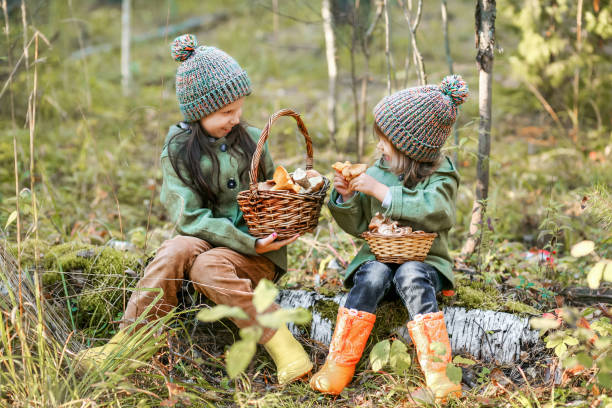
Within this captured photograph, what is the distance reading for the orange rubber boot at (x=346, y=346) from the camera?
2297mm

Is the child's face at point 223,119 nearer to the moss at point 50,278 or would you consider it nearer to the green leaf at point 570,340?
the moss at point 50,278

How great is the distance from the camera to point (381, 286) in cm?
240

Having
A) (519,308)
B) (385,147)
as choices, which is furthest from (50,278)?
(519,308)

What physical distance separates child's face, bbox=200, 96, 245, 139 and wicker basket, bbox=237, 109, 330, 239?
0.33m

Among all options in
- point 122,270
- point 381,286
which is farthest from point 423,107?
point 122,270

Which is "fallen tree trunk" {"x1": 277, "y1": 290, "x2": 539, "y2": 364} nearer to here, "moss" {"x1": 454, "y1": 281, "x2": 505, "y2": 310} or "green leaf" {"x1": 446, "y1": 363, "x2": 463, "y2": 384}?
"moss" {"x1": 454, "y1": 281, "x2": 505, "y2": 310}

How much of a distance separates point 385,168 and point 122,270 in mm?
1461

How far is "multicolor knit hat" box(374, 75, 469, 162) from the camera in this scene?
2449 mm

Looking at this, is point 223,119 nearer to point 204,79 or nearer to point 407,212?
point 204,79

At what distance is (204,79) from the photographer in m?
2.57

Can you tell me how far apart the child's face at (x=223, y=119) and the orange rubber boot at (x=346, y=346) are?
1.07 meters

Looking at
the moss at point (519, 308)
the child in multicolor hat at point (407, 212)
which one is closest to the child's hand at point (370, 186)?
the child in multicolor hat at point (407, 212)

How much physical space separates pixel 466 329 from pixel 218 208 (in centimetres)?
134

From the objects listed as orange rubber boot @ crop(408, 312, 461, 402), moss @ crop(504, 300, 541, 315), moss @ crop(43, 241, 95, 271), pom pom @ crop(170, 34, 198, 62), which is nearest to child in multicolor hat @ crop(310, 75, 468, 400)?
orange rubber boot @ crop(408, 312, 461, 402)
